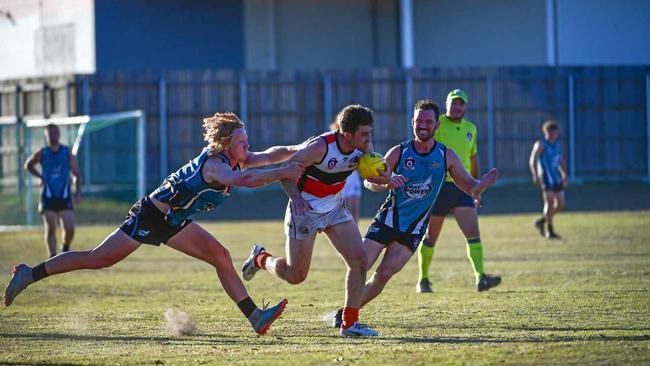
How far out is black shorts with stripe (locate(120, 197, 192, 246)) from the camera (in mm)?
9992

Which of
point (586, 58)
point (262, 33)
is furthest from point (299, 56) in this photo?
point (586, 58)

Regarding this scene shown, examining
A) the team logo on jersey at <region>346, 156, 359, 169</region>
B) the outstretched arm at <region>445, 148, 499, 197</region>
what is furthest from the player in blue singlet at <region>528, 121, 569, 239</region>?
the team logo on jersey at <region>346, 156, 359, 169</region>

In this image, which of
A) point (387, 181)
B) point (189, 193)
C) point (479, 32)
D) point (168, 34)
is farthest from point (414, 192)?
point (168, 34)

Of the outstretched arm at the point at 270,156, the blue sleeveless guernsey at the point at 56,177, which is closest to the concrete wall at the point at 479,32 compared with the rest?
the blue sleeveless guernsey at the point at 56,177

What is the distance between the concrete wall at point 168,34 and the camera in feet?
128

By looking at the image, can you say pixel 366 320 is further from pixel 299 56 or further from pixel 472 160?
pixel 299 56

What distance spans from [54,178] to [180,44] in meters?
22.5

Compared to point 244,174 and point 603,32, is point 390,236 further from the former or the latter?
point 603,32

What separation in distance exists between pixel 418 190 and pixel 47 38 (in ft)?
106

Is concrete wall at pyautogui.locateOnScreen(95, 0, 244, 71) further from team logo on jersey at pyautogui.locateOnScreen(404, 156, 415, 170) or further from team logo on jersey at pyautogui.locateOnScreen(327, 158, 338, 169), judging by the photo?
team logo on jersey at pyautogui.locateOnScreen(327, 158, 338, 169)

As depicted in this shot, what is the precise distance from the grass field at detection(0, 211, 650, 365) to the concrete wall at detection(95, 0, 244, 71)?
1926 cm

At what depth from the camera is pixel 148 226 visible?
10.0 meters

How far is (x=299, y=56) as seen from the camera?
4203 centimetres

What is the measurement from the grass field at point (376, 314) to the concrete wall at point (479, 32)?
19366mm
